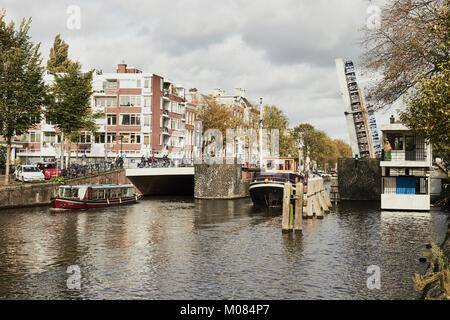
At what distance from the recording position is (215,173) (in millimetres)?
64000

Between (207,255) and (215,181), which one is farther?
(215,181)

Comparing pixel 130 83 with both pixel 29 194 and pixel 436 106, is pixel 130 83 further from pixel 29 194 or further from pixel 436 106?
pixel 436 106

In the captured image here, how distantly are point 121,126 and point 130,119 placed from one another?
1.73 m

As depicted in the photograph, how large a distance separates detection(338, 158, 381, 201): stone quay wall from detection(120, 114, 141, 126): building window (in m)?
33.3

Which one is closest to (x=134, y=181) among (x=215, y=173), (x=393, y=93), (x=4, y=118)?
(x=215, y=173)

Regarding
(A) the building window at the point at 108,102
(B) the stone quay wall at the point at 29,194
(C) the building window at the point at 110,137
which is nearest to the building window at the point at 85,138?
(C) the building window at the point at 110,137

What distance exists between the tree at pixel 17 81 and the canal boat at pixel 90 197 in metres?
5.27

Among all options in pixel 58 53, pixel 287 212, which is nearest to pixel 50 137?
pixel 58 53

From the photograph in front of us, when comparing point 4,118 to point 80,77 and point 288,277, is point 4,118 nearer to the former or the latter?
point 80,77

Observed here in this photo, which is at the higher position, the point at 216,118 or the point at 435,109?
the point at 216,118

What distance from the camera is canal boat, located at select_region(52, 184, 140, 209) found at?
149ft

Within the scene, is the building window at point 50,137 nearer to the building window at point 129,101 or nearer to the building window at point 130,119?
the building window at point 130,119

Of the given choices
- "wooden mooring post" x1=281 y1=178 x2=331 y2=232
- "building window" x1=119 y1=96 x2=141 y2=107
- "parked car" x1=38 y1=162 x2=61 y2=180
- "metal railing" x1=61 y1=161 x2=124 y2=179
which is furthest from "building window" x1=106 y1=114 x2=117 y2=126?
"wooden mooring post" x1=281 y1=178 x2=331 y2=232

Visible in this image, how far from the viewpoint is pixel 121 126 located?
78.2 m
